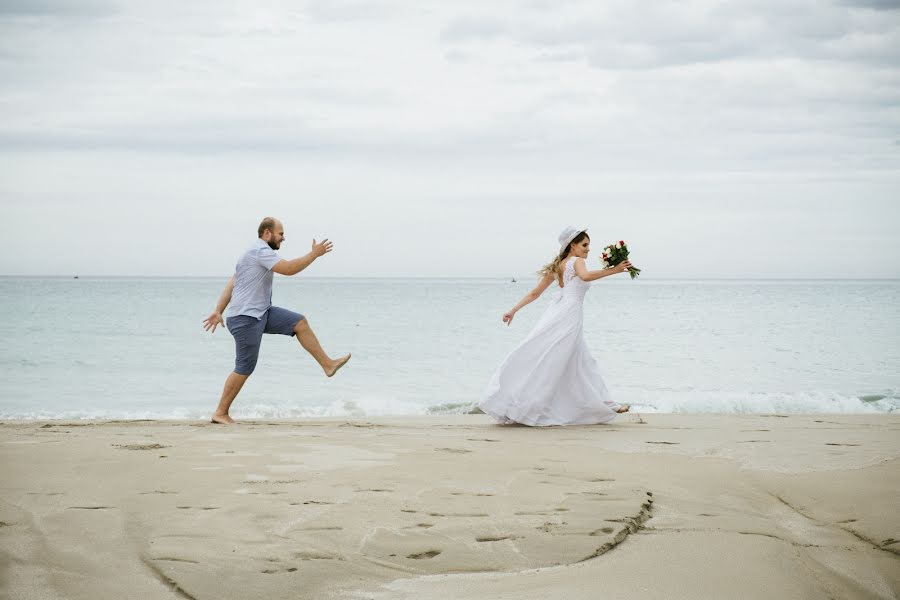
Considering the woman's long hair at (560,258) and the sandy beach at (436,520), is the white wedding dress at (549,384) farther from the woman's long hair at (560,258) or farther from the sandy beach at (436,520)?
the sandy beach at (436,520)

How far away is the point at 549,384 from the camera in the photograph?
829 cm

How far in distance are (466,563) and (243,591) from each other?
3.17ft

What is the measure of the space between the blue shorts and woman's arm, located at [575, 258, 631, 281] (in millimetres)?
2868

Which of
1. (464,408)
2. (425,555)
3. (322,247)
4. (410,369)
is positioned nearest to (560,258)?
(322,247)

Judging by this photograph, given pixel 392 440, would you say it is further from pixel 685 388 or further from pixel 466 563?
pixel 685 388

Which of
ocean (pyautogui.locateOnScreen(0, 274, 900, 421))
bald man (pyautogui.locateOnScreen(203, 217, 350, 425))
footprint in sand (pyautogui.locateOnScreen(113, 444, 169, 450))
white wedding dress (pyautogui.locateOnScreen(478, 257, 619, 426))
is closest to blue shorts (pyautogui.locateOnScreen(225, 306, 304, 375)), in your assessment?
bald man (pyautogui.locateOnScreen(203, 217, 350, 425))

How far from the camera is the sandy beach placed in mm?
3406

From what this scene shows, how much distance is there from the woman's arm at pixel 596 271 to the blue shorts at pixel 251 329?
287 cm

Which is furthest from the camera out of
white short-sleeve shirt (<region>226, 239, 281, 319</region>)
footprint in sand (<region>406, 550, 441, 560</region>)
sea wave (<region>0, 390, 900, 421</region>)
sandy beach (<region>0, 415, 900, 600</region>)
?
sea wave (<region>0, 390, 900, 421</region>)

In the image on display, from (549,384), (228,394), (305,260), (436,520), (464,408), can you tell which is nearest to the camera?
(436,520)

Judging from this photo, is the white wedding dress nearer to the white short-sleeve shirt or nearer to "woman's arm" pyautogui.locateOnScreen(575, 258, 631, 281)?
"woman's arm" pyautogui.locateOnScreen(575, 258, 631, 281)

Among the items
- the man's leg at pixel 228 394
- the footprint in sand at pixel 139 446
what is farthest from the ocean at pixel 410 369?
the footprint in sand at pixel 139 446

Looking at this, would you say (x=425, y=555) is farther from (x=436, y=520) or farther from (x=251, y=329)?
(x=251, y=329)

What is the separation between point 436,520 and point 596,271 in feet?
14.8
